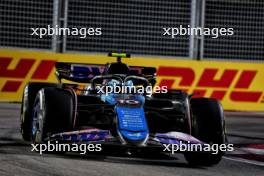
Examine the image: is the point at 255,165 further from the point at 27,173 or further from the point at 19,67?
the point at 19,67

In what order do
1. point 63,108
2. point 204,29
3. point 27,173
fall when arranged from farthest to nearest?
Answer: point 204,29 → point 63,108 → point 27,173

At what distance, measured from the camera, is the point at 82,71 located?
403 inches

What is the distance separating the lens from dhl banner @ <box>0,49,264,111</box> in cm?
1661

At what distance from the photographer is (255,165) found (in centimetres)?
825

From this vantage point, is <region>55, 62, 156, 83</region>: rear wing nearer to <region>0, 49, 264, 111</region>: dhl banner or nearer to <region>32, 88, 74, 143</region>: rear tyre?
<region>32, 88, 74, 143</region>: rear tyre

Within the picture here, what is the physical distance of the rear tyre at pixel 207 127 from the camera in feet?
25.8

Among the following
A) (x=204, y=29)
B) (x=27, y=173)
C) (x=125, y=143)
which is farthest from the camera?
(x=204, y=29)

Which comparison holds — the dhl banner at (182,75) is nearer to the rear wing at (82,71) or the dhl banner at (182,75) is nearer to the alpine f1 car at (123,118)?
the rear wing at (82,71)

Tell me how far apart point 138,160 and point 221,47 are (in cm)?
1053

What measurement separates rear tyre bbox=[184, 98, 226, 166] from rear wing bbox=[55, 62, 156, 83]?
2.03 meters

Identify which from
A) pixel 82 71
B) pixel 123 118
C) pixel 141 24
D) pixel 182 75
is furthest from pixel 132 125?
pixel 141 24

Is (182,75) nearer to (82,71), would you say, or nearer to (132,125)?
(82,71)

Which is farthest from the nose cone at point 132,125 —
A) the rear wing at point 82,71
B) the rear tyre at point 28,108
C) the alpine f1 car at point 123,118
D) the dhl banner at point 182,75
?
the dhl banner at point 182,75

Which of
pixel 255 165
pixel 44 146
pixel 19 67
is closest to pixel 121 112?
pixel 44 146
